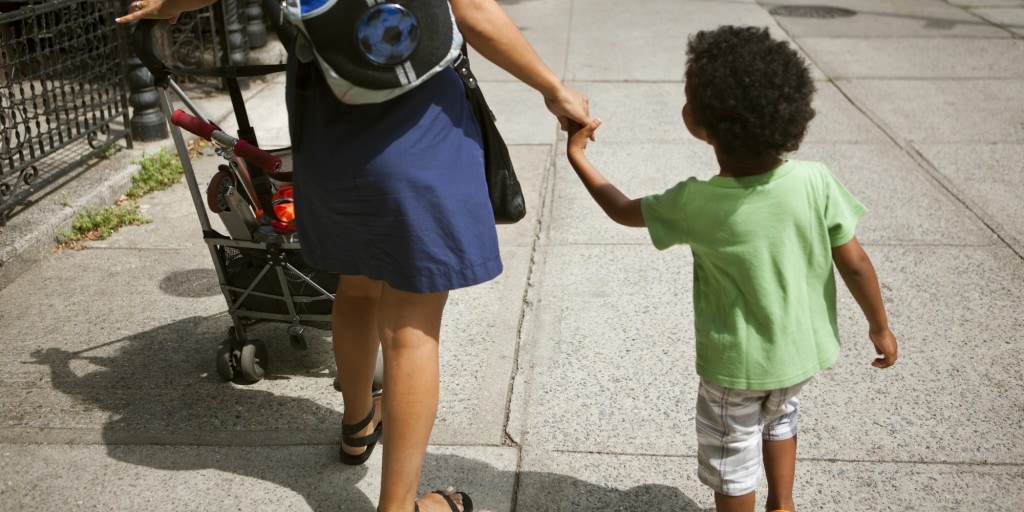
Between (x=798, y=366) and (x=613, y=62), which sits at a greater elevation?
(x=798, y=366)

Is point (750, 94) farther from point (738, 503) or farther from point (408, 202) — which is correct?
point (738, 503)

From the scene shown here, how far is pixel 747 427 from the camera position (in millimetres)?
2439

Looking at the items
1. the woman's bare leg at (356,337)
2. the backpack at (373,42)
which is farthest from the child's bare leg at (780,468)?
the backpack at (373,42)

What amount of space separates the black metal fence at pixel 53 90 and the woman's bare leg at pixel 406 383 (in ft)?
9.65

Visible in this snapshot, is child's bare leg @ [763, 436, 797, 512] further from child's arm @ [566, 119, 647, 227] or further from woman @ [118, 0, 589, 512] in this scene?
woman @ [118, 0, 589, 512]

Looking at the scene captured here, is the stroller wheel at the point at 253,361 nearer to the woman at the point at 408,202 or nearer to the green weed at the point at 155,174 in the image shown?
the woman at the point at 408,202

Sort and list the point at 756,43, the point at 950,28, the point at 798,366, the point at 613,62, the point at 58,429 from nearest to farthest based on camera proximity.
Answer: the point at 756,43 < the point at 798,366 < the point at 58,429 < the point at 613,62 < the point at 950,28

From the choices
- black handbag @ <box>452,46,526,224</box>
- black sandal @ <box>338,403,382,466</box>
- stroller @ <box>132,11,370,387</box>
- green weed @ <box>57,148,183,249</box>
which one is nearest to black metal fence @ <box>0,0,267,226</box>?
green weed @ <box>57,148,183,249</box>

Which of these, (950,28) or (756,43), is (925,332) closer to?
(756,43)


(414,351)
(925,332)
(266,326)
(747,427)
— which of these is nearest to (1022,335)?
(925,332)

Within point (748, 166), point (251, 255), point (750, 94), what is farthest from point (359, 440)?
point (750, 94)

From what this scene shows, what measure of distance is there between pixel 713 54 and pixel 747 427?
889 mm

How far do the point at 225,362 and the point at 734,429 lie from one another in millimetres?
1887

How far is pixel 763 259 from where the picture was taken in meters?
2.26
